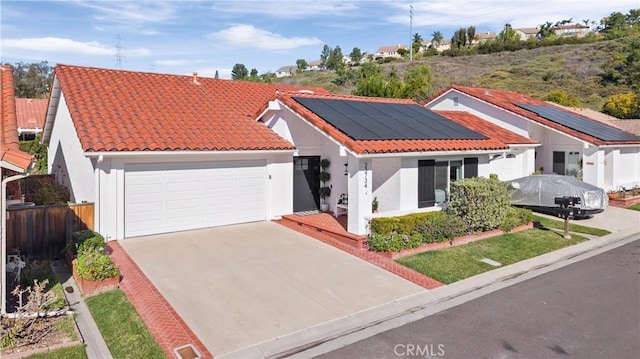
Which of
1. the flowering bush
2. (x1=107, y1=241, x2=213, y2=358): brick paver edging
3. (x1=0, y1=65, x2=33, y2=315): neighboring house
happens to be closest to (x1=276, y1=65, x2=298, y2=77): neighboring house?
(x1=0, y1=65, x2=33, y2=315): neighboring house

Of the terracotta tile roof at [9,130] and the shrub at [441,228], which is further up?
the terracotta tile roof at [9,130]

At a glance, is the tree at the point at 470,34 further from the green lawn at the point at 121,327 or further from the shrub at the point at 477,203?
the green lawn at the point at 121,327

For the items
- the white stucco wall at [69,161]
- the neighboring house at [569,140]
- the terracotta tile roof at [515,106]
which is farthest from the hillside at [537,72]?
the white stucco wall at [69,161]

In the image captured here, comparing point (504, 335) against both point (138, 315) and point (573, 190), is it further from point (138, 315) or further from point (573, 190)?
point (573, 190)

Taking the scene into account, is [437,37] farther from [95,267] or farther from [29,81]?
[95,267]

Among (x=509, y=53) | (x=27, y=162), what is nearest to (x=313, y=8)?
(x=27, y=162)

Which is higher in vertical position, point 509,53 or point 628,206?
point 509,53

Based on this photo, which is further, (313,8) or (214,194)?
(313,8)
